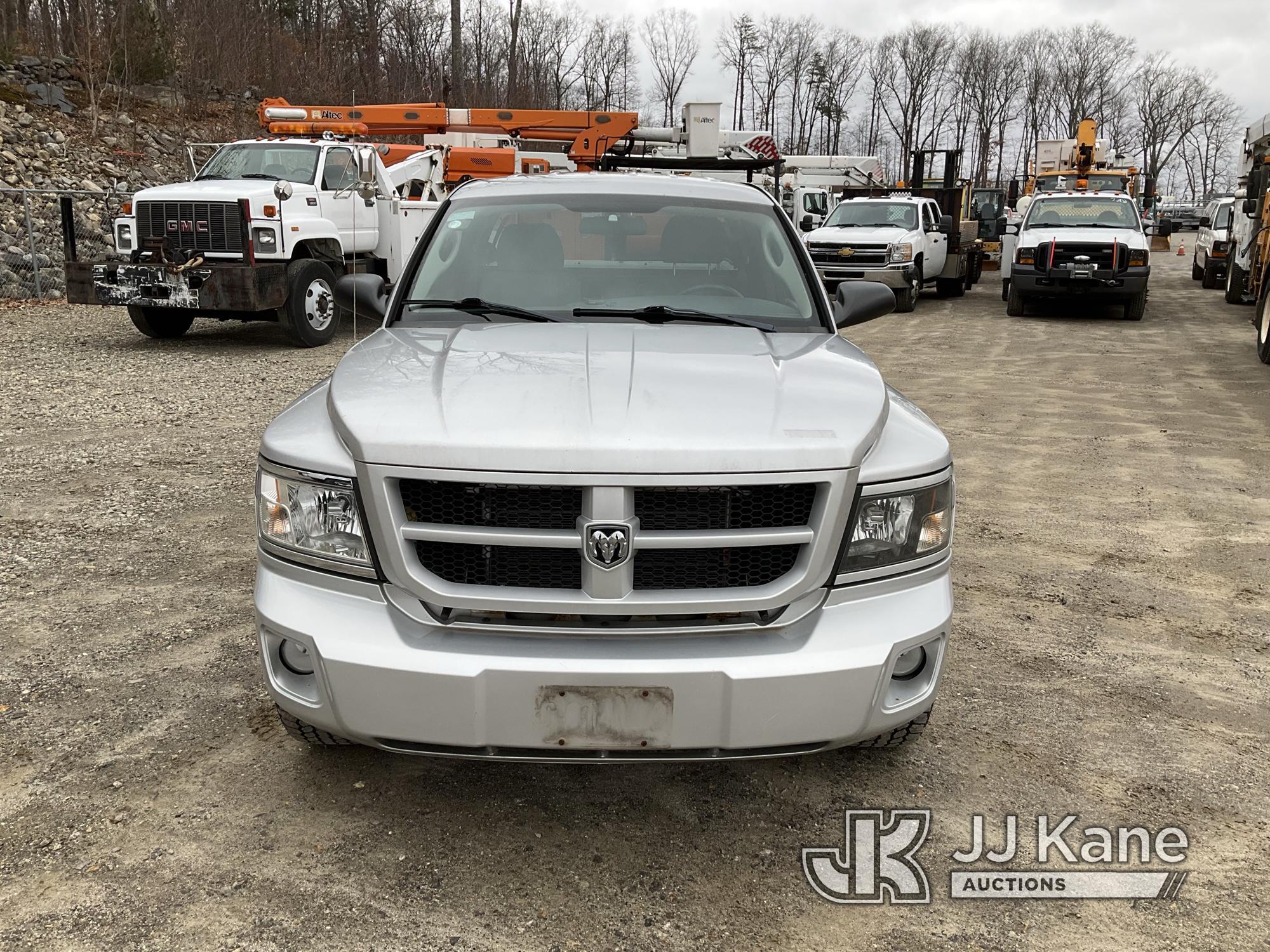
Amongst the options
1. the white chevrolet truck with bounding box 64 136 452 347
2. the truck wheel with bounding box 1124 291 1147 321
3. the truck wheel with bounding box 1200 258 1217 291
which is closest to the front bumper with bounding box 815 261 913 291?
the truck wheel with bounding box 1124 291 1147 321

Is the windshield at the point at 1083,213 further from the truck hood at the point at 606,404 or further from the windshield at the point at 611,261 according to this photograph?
the truck hood at the point at 606,404

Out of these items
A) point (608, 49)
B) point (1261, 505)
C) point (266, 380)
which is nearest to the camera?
point (1261, 505)

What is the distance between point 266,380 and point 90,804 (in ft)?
25.7

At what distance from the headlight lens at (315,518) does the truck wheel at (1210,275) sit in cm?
2326

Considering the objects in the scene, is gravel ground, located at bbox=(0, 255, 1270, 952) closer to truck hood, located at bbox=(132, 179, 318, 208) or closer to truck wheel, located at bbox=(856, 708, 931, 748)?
truck wheel, located at bbox=(856, 708, 931, 748)

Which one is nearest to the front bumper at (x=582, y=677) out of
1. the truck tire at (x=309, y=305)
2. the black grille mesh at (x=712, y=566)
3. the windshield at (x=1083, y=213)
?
the black grille mesh at (x=712, y=566)

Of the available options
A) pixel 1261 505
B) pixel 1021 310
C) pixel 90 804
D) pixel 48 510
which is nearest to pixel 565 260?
pixel 90 804

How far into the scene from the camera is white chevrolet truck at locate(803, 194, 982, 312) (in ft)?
59.4

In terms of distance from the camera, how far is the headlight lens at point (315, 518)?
2.68 metres

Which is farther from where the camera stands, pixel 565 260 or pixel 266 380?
pixel 266 380

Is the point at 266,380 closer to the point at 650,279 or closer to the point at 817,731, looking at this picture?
the point at 650,279

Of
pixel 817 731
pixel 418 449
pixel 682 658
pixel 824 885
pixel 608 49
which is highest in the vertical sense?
pixel 608 49

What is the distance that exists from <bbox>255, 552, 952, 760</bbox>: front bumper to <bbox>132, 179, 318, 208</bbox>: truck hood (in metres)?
10.3

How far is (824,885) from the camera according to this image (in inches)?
111
